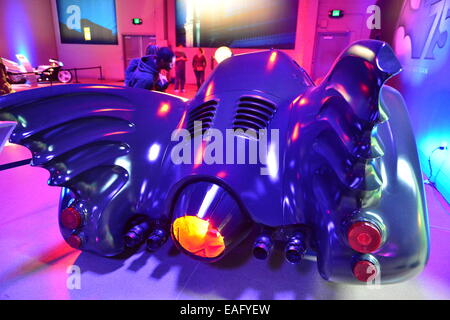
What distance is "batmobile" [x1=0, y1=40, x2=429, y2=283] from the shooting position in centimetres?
116

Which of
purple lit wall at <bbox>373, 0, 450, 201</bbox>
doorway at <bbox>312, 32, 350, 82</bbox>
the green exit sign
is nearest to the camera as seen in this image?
purple lit wall at <bbox>373, 0, 450, 201</bbox>

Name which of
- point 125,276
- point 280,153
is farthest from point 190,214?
point 125,276

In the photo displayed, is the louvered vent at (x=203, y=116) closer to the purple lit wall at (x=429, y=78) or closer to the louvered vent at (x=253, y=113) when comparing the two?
the louvered vent at (x=253, y=113)

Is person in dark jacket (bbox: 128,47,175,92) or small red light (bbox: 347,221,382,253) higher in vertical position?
person in dark jacket (bbox: 128,47,175,92)

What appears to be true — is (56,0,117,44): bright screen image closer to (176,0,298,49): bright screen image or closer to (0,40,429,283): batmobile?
(176,0,298,49): bright screen image

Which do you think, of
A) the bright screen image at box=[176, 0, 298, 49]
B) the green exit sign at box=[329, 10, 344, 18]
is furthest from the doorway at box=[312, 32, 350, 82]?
the bright screen image at box=[176, 0, 298, 49]

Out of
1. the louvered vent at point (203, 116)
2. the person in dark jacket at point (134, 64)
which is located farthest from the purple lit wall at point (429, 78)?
the person in dark jacket at point (134, 64)

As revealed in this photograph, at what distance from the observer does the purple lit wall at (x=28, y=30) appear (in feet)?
48.2

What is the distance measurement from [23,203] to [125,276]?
1588 mm

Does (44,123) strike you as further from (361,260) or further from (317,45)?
(317,45)

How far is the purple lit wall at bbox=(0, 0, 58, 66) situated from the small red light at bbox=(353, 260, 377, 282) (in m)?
18.5

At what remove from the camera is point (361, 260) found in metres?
1.23

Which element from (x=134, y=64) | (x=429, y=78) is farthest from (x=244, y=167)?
(x=429, y=78)

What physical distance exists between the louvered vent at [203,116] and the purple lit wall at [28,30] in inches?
687
